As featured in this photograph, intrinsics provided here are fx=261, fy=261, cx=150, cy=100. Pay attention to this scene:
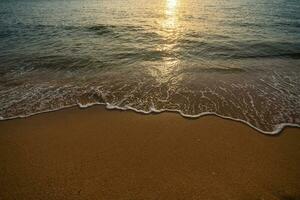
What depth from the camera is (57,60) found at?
8500 mm

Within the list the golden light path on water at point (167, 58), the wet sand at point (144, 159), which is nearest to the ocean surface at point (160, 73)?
the golden light path on water at point (167, 58)

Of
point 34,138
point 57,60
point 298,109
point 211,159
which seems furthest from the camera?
point 57,60

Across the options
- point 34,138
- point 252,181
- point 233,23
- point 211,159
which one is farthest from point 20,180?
point 233,23

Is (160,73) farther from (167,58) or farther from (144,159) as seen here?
(144,159)

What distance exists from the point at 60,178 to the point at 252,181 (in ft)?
8.03

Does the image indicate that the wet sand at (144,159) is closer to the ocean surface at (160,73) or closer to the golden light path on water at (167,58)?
the ocean surface at (160,73)

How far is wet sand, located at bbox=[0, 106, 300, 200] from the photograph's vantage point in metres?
3.17

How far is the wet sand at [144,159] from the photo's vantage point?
3.17 metres

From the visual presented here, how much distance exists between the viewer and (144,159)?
3.70 metres

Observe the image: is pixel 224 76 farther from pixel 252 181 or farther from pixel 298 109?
pixel 252 181

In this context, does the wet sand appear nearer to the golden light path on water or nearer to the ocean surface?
the ocean surface

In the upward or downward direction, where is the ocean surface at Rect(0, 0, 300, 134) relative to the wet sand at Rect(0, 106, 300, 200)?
upward

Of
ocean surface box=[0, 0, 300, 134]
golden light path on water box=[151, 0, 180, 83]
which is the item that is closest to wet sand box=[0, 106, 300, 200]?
ocean surface box=[0, 0, 300, 134]

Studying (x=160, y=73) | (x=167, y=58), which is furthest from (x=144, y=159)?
(x=167, y=58)
